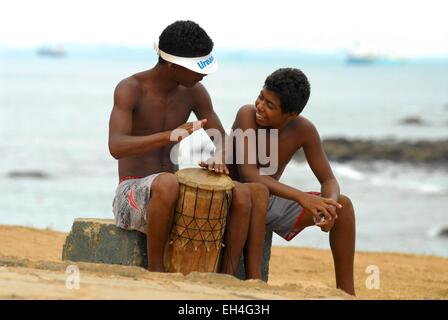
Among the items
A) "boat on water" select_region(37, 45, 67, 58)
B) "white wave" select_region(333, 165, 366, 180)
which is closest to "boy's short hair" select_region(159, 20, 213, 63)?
"white wave" select_region(333, 165, 366, 180)

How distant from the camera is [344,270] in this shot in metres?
5.84

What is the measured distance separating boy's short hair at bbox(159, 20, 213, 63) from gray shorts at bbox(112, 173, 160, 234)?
2.48 ft

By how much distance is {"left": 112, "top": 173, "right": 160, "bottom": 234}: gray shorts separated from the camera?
540cm

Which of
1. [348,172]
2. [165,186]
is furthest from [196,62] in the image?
[348,172]

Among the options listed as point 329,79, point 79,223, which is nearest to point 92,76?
point 329,79

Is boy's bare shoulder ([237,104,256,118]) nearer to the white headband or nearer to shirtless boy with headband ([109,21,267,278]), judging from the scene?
shirtless boy with headband ([109,21,267,278])

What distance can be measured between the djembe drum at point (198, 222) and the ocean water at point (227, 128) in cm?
907

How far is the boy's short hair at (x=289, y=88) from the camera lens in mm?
5551

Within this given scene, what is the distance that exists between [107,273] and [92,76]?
94396 mm

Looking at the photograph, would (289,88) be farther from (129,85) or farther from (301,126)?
(129,85)

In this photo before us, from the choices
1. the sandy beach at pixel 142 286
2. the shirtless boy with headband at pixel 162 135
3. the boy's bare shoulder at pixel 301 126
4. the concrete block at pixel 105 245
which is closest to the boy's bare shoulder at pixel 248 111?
the shirtless boy with headband at pixel 162 135

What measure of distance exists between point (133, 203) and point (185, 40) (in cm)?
102

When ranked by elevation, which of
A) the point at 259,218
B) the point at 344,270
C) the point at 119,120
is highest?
the point at 119,120

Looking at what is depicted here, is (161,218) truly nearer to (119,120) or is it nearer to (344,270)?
(119,120)
